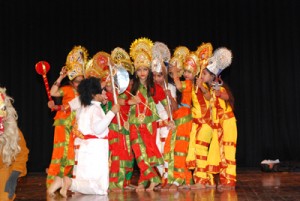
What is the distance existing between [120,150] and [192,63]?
1.22 metres

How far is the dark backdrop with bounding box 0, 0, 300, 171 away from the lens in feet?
30.5

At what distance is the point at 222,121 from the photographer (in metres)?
6.56

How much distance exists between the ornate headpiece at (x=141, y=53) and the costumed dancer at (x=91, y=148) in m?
0.63

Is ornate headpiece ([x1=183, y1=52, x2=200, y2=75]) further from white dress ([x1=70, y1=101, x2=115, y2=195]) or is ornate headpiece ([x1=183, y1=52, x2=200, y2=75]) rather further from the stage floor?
the stage floor

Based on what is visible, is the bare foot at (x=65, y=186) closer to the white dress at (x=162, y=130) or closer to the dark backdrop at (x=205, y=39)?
the white dress at (x=162, y=130)

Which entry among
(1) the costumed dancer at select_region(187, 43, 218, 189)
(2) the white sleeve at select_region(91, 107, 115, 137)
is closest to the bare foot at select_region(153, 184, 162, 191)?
(1) the costumed dancer at select_region(187, 43, 218, 189)

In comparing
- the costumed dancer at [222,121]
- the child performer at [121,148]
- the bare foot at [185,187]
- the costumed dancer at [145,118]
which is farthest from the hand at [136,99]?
the bare foot at [185,187]

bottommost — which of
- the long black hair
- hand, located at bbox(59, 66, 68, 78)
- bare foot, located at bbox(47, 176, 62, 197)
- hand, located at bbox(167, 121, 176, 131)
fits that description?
bare foot, located at bbox(47, 176, 62, 197)

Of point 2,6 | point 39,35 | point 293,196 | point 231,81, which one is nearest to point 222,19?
point 231,81

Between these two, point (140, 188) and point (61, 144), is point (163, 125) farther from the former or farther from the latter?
point (61, 144)

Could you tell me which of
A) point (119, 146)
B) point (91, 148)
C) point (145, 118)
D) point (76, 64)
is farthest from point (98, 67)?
point (91, 148)

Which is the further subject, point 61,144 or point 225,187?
point 61,144

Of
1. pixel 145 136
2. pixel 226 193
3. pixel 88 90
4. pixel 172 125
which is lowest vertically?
pixel 226 193

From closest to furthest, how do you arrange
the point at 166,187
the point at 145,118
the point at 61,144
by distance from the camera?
1. the point at 166,187
2. the point at 145,118
3. the point at 61,144
